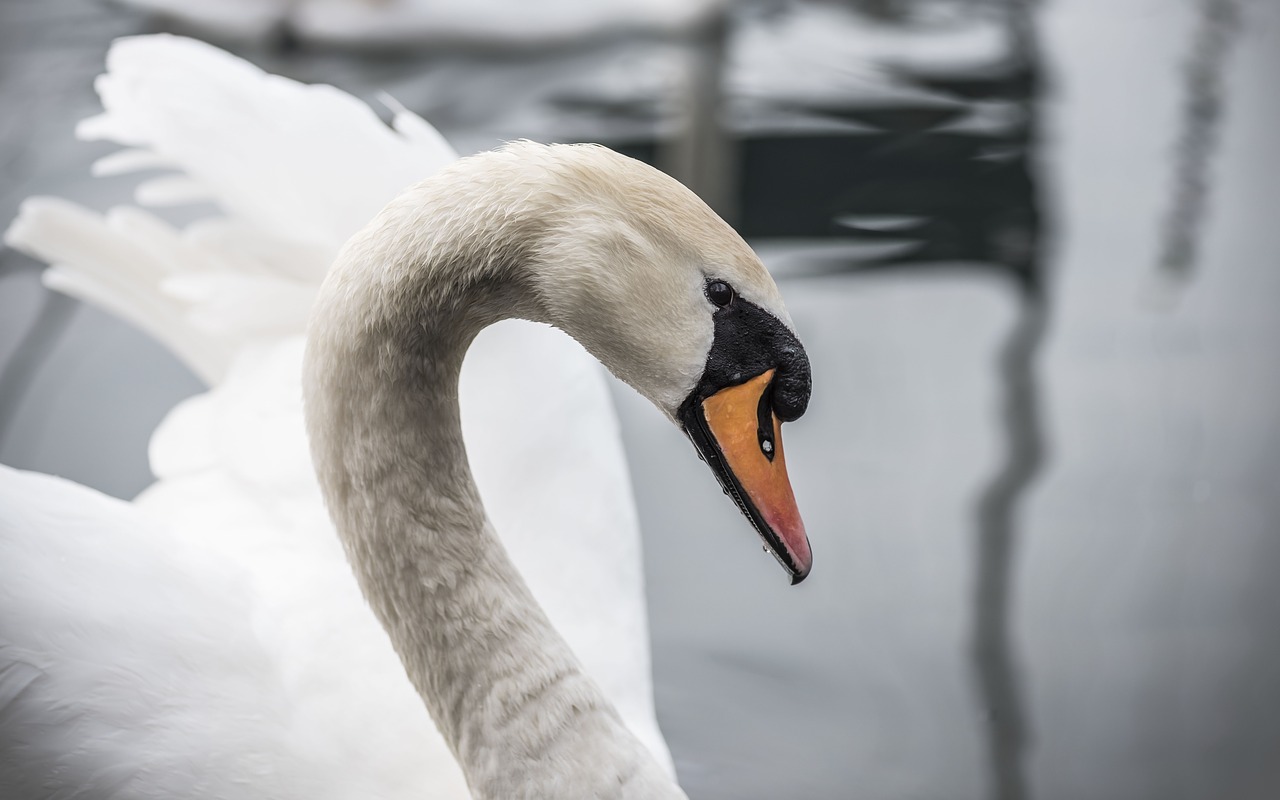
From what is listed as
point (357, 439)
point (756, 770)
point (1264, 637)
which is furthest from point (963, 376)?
point (357, 439)

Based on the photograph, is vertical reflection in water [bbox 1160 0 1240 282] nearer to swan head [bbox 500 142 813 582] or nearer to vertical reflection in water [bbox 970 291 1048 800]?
vertical reflection in water [bbox 970 291 1048 800]

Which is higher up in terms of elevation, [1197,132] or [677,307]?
[677,307]

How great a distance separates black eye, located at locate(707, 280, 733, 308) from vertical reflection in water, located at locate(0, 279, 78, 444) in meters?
1.91

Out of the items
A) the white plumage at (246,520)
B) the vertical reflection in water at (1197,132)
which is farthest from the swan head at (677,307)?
the vertical reflection in water at (1197,132)

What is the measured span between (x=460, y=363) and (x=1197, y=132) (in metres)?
3.30

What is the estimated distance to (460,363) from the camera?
1.26m

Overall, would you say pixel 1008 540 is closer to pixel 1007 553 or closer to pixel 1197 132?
pixel 1007 553

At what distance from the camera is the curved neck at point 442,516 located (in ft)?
3.84

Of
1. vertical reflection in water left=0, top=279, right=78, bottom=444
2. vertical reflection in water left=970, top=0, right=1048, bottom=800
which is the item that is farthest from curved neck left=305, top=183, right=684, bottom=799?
vertical reflection in water left=0, top=279, right=78, bottom=444

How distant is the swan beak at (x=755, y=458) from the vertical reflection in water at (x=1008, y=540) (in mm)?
897

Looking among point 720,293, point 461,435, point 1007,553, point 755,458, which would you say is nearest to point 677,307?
point 720,293

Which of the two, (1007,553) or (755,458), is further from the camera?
(1007,553)

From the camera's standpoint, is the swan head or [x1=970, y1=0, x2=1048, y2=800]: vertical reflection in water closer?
the swan head

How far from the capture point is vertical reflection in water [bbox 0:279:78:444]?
271cm
